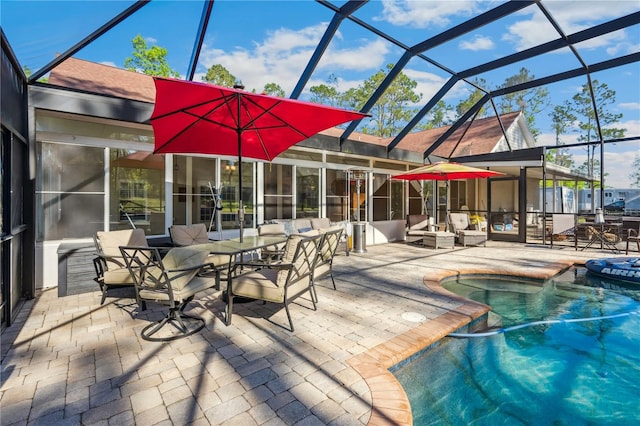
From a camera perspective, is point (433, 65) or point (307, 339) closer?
point (307, 339)

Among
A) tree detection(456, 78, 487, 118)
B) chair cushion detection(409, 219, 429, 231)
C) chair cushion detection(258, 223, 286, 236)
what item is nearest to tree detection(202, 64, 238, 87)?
chair cushion detection(409, 219, 429, 231)

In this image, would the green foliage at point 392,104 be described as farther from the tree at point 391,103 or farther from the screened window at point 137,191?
the screened window at point 137,191

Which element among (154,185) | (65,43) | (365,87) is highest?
(365,87)

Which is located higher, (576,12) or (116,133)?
(576,12)

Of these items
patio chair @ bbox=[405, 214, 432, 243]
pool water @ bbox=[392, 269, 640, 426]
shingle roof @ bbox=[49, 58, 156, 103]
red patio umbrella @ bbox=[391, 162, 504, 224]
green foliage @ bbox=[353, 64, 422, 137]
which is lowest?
pool water @ bbox=[392, 269, 640, 426]

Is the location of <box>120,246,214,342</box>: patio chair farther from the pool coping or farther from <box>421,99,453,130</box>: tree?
<box>421,99,453,130</box>: tree

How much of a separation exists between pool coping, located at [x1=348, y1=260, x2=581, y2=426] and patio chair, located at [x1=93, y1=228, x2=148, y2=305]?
120 inches

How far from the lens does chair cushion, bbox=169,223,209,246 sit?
5.65m

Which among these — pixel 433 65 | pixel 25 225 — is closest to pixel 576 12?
pixel 433 65

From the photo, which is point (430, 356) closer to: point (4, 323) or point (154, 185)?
point (4, 323)

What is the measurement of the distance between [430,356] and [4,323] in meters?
4.61

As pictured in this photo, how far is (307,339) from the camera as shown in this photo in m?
3.28

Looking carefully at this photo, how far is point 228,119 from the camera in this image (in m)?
4.41

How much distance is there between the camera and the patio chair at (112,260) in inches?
159
